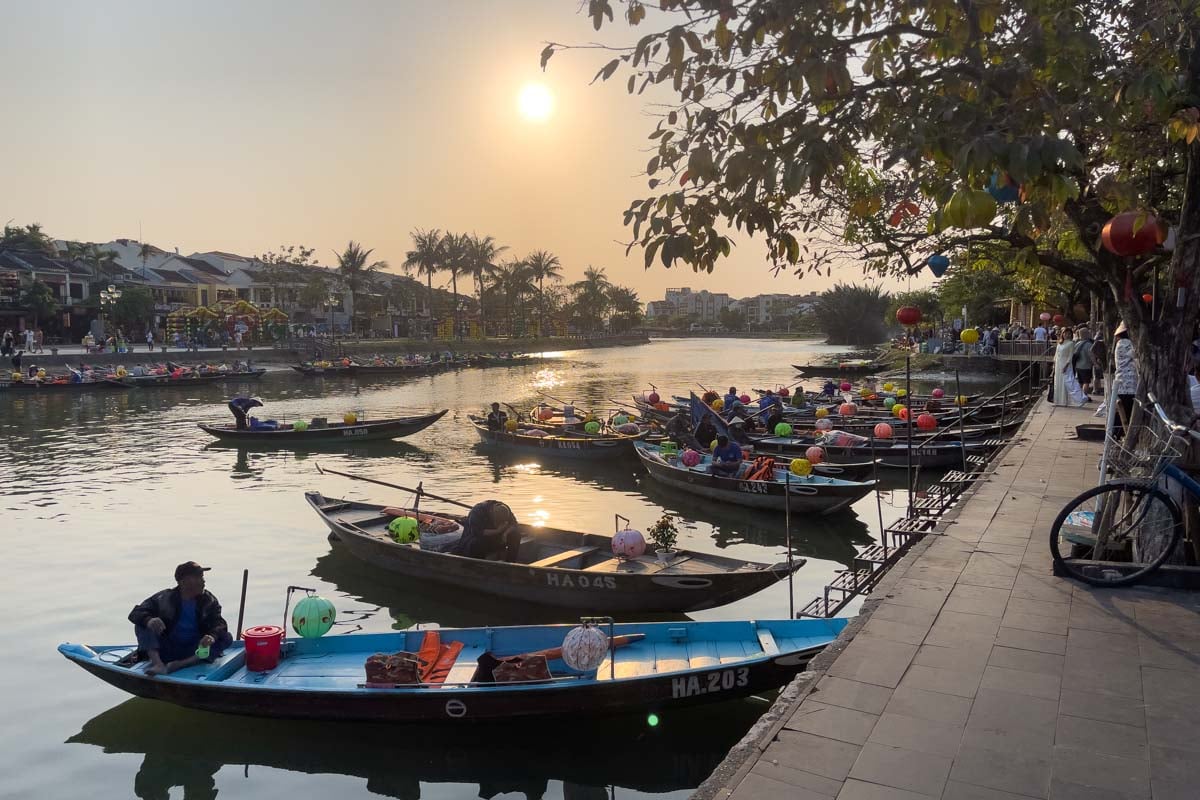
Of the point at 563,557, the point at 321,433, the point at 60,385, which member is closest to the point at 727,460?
the point at 563,557

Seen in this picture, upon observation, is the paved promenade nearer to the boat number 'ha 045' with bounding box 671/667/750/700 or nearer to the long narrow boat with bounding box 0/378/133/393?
the boat number 'ha 045' with bounding box 671/667/750/700

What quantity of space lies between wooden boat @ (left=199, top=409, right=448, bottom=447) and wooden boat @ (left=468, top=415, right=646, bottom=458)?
3.68 meters

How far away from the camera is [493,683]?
7.25 metres

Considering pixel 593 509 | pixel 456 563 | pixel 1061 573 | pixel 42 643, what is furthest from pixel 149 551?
pixel 1061 573

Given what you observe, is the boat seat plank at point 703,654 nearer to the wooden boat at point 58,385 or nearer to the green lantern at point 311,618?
the green lantern at point 311,618

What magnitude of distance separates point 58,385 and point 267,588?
37593mm

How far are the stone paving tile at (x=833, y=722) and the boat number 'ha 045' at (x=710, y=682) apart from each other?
229cm

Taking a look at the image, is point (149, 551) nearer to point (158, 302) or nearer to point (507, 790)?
point (507, 790)

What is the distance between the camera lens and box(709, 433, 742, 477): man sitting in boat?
16.6 metres

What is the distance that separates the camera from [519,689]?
7.06 metres

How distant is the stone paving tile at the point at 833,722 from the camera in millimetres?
4566

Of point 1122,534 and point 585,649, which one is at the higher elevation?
point 1122,534

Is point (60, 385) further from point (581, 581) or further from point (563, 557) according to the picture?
point (581, 581)

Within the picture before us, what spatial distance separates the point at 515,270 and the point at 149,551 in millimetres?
79187
